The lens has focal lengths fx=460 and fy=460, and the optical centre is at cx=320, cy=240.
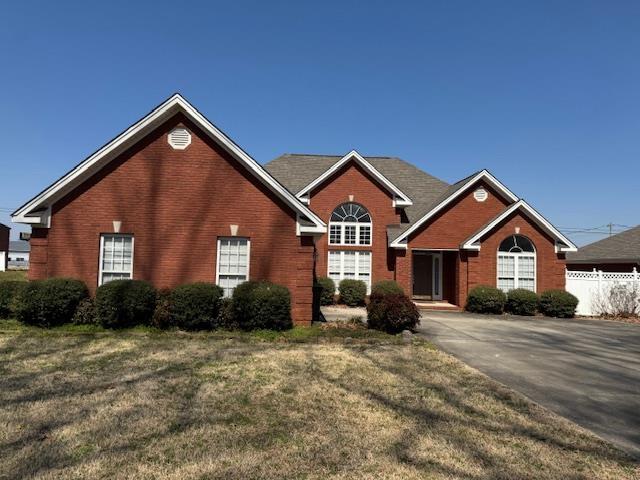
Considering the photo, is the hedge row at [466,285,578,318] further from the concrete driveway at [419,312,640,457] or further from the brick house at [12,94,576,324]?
the brick house at [12,94,576,324]

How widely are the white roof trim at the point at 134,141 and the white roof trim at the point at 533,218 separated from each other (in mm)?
10473

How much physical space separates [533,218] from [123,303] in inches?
722

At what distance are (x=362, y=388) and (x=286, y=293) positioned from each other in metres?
6.00

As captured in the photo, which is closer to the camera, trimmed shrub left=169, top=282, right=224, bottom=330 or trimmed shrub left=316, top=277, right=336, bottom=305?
trimmed shrub left=169, top=282, right=224, bottom=330

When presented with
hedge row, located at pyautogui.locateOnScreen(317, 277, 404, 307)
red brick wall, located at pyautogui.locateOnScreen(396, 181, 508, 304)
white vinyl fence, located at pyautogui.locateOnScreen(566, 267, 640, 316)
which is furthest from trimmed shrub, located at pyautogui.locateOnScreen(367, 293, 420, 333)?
white vinyl fence, located at pyautogui.locateOnScreen(566, 267, 640, 316)

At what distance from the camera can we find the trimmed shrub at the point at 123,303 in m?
12.7

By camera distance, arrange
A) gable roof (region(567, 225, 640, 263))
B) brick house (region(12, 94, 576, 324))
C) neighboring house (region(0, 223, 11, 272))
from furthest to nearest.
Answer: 1. neighboring house (region(0, 223, 11, 272))
2. gable roof (region(567, 225, 640, 263))
3. brick house (region(12, 94, 576, 324))

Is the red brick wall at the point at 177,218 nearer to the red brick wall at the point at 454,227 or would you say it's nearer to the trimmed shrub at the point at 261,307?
the trimmed shrub at the point at 261,307

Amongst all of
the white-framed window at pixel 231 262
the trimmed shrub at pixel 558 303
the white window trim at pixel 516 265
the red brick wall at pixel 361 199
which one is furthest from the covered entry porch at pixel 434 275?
the white-framed window at pixel 231 262

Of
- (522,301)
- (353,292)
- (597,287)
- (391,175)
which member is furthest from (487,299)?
(391,175)

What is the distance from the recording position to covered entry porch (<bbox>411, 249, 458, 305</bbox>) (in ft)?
80.4

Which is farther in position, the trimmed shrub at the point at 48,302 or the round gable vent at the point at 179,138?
the round gable vent at the point at 179,138

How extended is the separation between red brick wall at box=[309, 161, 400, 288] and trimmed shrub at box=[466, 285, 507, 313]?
17.2ft

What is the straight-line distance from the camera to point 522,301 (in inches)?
827
